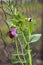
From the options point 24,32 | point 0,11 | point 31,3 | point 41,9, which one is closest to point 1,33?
point 0,11

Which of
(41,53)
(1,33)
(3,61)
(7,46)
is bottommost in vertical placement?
(41,53)

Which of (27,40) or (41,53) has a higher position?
(27,40)

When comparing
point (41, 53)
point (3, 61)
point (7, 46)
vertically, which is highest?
point (7, 46)

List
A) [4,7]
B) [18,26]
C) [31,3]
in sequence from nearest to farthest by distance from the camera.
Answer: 1. [18,26]
2. [4,7]
3. [31,3]

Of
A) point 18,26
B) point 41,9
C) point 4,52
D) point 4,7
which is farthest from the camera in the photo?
point 41,9

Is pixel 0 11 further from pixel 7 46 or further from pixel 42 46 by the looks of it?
pixel 42 46

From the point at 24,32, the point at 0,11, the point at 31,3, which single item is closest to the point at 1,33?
the point at 0,11

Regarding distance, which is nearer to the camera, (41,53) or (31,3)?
(31,3)

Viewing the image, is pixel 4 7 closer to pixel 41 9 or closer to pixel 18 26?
pixel 18 26

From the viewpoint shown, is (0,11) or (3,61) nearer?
(0,11)
